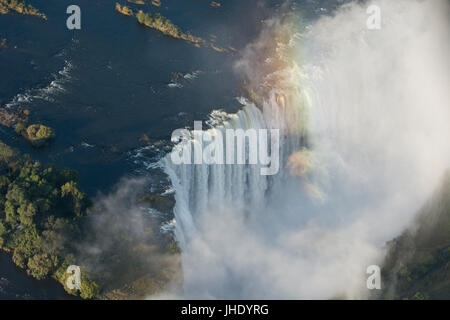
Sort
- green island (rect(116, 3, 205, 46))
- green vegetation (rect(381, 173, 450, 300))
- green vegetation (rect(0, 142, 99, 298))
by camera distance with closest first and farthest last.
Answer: green vegetation (rect(0, 142, 99, 298)) < green vegetation (rect(381, 173, 450, 300)) < green island (rect(116, 3, 205, 46))

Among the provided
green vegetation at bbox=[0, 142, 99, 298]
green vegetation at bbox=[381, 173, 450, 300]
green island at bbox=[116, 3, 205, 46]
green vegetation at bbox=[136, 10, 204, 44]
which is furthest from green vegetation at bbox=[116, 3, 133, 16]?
green vegetation at bbox=[381, 173, 450, 300]

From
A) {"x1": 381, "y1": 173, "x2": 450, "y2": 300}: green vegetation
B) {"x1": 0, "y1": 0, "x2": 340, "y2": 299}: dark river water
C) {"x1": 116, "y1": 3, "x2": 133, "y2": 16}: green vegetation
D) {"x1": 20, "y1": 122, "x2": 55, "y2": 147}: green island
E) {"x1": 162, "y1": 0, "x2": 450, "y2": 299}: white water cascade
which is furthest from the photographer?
{"x1": 116, "y1": 3, "x2": 133, "y2": 16}: green vegetation

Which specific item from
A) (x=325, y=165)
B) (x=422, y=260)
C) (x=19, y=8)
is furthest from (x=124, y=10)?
(x=422, y=260)

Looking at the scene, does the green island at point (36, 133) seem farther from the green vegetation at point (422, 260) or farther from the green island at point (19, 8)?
the green vegetation at point (422, 260)

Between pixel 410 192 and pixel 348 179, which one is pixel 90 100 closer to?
pixel 348 179

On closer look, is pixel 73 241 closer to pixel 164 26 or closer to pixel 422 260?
pixel 422 260

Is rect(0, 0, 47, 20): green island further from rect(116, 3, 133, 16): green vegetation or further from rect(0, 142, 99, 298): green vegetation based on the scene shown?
rect(0, 142, 99, 298): green vegetation

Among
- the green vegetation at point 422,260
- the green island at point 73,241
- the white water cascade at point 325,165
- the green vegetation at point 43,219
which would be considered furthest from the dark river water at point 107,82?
the green vegetation at point 422,260

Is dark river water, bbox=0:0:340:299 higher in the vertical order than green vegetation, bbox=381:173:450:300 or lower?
A: higher
